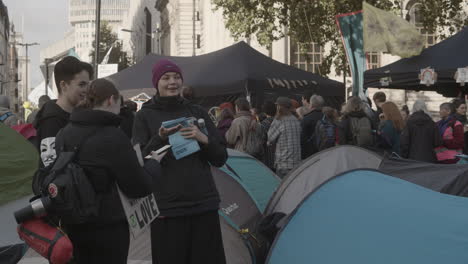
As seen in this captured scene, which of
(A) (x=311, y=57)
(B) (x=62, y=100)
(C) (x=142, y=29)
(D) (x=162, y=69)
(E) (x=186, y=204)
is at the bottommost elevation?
(E) (x=186, y=204)

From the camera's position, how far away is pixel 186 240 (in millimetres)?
5031

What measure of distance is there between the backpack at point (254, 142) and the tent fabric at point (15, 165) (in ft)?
20.9

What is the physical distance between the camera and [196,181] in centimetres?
502

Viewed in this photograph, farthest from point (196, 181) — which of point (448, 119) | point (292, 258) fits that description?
point (448, 119)

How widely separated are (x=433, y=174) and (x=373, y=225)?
1.15 metres

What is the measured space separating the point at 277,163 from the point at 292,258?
5720mm

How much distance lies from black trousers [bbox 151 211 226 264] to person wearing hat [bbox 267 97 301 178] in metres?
5.82

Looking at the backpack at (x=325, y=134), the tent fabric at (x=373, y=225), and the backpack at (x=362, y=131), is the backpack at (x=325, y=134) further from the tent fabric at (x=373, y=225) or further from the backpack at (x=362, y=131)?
the tent fabric at (x=373, y=225)

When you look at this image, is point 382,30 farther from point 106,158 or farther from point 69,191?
point 69,191

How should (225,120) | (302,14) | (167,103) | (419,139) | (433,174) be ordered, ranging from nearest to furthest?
(167,103) → (433,174) → (419,139) → (225,120) → (302,14)

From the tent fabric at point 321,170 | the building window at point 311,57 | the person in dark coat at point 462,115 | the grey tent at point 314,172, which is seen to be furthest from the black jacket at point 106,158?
the building window at point 311,57

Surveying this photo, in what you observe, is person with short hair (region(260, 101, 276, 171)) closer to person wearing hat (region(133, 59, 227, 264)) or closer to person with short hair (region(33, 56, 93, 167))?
person wearing hat (region(133, 59, 227, 264))

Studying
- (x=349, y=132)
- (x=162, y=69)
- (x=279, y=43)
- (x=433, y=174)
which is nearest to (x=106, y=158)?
(x=162, y=69)

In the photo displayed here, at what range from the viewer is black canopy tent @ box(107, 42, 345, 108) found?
16.3 m
